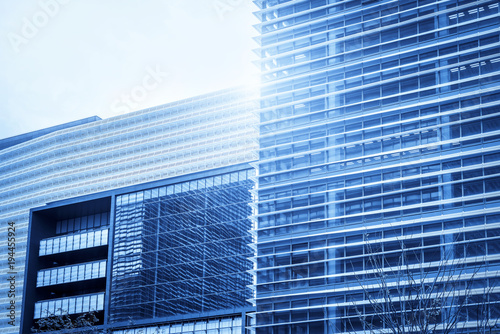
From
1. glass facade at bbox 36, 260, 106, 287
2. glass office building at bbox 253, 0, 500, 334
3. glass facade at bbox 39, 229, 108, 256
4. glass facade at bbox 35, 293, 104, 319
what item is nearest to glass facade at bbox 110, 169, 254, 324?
glass facade at bbox 35, 293, 104, 319

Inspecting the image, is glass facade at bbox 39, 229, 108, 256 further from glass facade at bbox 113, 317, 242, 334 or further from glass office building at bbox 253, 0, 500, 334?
glass office building at bbox 253, 0, 500, 334

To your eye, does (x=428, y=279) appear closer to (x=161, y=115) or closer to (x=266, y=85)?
(x=266, y=85)

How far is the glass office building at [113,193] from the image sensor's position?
81938 millimetres

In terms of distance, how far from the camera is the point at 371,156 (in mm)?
56969

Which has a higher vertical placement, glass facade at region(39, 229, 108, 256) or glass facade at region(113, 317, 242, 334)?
glass facade at region(39, 229, 108, 256)

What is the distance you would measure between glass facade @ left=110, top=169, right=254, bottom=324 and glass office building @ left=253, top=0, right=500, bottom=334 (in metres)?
18.5

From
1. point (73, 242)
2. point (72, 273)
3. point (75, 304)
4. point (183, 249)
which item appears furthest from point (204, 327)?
point (73, 242)

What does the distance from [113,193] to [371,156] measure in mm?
42210

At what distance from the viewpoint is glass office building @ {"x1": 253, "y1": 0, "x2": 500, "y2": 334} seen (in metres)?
53.0

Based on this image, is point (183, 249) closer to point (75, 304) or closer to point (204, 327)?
point (204, 327)

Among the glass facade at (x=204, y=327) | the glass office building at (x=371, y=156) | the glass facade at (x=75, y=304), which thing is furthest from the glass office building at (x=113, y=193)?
the glass office building at (x=371, y=156)

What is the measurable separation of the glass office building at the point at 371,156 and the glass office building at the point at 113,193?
17974 mm

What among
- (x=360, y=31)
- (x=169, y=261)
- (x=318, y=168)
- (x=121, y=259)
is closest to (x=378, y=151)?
(x=318, y=168)

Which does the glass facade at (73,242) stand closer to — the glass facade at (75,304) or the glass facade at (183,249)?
the glass facade at (183,249)
